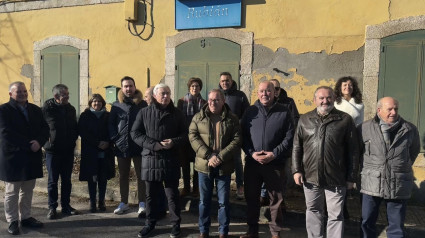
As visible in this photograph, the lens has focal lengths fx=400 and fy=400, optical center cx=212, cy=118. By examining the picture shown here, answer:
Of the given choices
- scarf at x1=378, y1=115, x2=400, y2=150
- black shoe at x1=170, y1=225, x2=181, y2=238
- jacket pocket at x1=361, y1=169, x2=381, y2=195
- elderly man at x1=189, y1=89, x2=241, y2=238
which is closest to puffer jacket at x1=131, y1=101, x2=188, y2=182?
elderly man at x1=189, y1=89, x2=241, y2=238

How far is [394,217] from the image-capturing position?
13.1ft

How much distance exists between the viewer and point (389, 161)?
3.86 m

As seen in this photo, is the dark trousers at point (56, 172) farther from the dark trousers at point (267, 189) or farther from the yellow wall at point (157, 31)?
the yellow wall at point (157, 31)

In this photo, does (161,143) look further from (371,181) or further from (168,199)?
(371,181)

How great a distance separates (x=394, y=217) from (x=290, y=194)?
218 cm

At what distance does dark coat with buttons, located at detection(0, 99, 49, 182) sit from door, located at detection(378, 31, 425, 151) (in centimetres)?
496

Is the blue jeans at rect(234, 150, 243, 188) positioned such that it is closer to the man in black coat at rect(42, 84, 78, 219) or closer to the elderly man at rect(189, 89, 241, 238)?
the elderly man at rect(189, 89, 241, 238)

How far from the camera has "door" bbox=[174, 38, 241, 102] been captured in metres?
7.03

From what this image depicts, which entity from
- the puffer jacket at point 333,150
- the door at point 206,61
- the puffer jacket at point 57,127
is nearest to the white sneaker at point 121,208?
the puffer jacket at point 57,127

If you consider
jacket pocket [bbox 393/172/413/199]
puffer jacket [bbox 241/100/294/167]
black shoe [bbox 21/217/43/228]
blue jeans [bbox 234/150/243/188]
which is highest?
puffer jacket [bbox 241/100/294/167]

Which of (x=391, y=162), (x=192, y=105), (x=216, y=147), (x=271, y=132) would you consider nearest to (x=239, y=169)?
(x=192, y=105)

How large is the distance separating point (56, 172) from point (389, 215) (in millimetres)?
4124

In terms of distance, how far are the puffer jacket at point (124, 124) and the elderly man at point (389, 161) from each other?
9.50 ft

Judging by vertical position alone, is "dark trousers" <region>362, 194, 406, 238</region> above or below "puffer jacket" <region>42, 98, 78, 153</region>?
below
